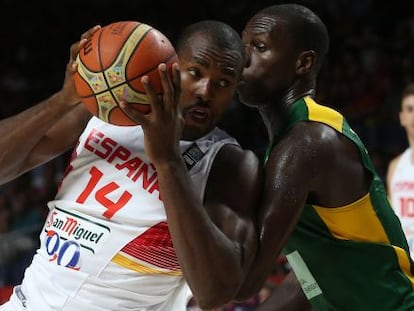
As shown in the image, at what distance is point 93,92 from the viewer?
2555mm

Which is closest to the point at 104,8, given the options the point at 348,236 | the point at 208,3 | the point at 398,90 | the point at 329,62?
the point at 208,3

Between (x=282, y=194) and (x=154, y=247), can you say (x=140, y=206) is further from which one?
(x=282, y=194)

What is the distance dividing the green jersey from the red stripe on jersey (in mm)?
530

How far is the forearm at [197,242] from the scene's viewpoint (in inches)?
93.8

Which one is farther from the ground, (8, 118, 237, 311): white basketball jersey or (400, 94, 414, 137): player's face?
(8, 118, 237, 311): white basketball jersey

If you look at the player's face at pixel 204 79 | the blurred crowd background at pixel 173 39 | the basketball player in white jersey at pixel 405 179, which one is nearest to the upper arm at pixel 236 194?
the player's face at pixel 204 79

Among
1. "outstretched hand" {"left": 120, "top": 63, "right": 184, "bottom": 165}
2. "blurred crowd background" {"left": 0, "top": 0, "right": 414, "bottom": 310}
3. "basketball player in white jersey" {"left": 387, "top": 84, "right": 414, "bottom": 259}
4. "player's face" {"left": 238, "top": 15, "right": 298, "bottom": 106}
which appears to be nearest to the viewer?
"outstretched hand" {"left": 120, "top": 63, "right": 184, "bottom": 165}

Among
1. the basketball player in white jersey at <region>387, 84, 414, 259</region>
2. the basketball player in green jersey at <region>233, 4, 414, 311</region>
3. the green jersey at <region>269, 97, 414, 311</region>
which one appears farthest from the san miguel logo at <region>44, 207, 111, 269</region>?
the basketball player in white jersey at <region>387, 84, 414, 259</region>

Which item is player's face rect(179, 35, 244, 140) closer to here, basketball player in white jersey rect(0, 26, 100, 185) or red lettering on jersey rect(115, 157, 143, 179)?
red lettering on jersey rect(115, 157, 143, 179)

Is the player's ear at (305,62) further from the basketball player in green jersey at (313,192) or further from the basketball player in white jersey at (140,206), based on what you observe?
the basketball player in white jersey at (140,206)

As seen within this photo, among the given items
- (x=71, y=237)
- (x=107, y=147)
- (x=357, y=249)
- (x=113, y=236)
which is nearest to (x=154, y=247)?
(x=113, y=236)

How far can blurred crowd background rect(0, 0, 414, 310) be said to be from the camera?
8.12 m

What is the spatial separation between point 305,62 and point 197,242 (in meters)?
1.02

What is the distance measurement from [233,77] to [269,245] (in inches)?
21.3
